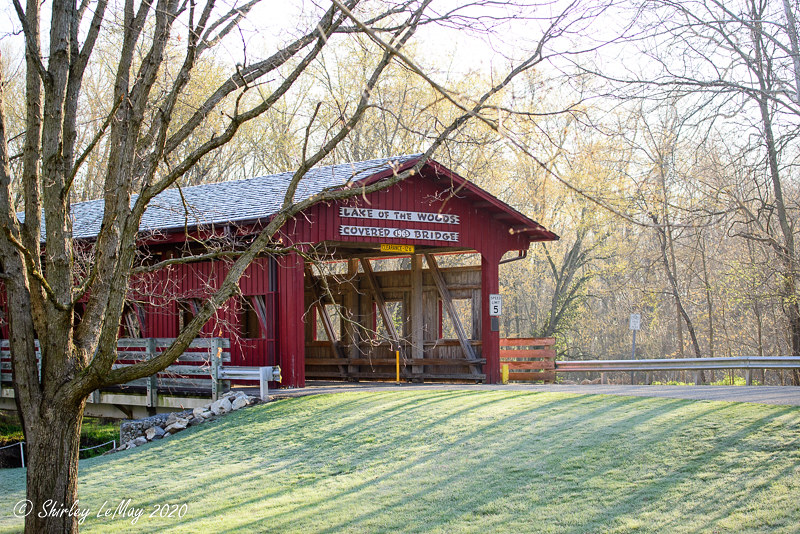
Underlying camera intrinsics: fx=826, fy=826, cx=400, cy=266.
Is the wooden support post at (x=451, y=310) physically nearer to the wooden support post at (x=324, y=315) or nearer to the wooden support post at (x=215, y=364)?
the wooden support post at (x=324, y=315)

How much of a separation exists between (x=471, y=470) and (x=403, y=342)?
433 inches

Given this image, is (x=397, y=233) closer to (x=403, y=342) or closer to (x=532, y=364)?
(x=403, y=342)

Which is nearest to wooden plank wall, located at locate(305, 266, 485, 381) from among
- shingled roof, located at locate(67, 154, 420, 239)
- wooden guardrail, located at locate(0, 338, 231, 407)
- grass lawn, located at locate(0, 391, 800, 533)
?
shingled roof, located at locate(67, 154, 420, 239)

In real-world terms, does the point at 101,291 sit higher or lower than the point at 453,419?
higher

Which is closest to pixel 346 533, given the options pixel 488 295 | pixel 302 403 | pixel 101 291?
pixel 101 291

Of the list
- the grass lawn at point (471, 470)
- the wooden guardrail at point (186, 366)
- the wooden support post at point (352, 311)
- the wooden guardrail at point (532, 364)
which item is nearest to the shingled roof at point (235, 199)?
the wooden guardrail at point (186, 366)

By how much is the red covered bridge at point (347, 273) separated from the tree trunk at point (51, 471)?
813cm

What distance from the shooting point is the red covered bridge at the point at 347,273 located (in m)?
16.3

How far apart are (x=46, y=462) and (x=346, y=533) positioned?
2806mm

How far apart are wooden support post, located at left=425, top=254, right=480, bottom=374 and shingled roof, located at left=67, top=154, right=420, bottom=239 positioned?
2.96 metres

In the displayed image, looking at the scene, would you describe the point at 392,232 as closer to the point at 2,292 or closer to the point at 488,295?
the point at 488,295

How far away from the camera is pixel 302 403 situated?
14.7 meters

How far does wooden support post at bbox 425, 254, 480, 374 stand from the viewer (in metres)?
19.1

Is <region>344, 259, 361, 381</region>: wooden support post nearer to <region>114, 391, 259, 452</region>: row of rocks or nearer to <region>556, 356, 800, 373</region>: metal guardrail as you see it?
<region>556, 356, 800, 373</region>: metal guardrail
